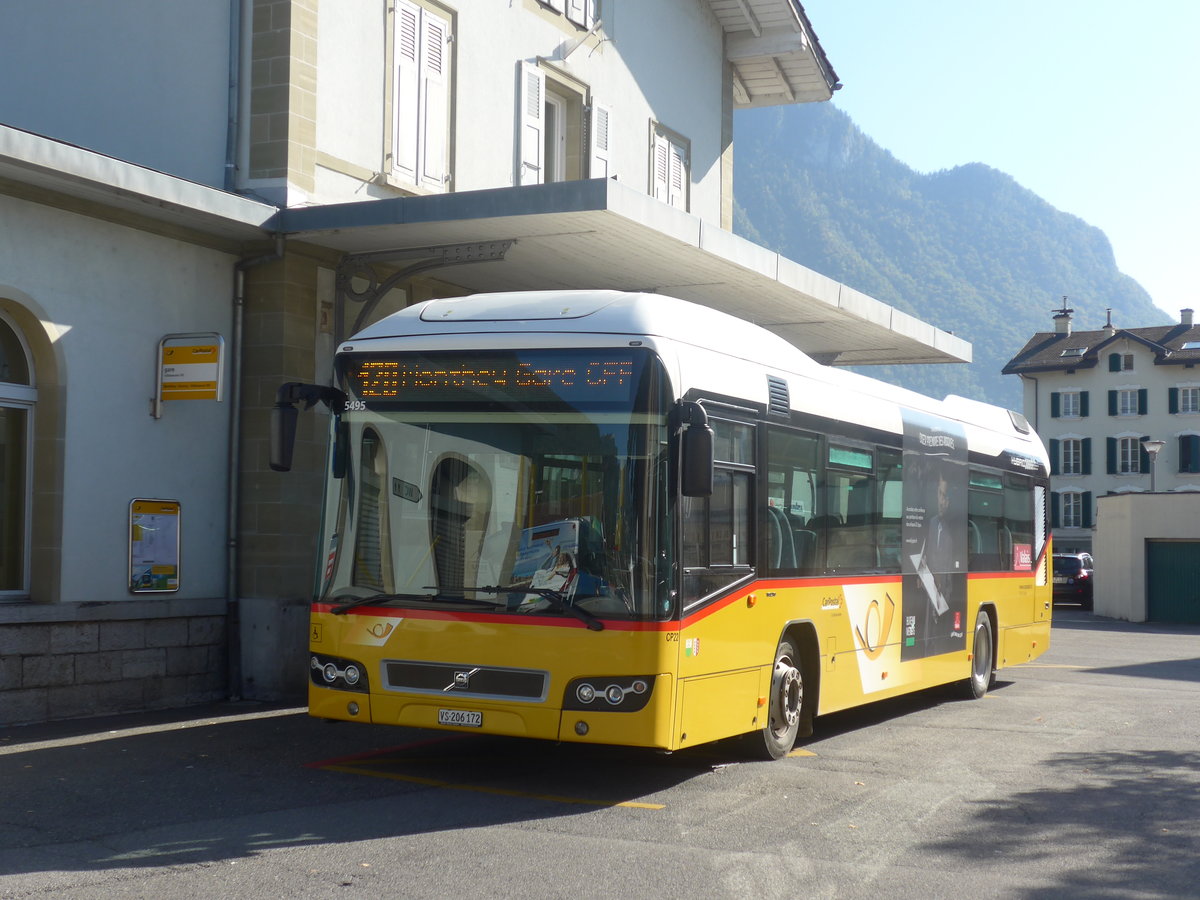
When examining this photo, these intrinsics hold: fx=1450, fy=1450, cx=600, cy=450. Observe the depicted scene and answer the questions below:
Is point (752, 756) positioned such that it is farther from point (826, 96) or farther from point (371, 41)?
point (826, 96)

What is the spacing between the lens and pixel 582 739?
326 inches

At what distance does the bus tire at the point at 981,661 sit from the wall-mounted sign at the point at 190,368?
7.86 metres

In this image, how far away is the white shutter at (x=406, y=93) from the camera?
50.5 ft

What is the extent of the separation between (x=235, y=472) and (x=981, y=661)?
308 inches

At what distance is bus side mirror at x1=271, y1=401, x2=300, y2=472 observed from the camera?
9.06 m

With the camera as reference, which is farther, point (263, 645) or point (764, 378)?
point (263, 645)

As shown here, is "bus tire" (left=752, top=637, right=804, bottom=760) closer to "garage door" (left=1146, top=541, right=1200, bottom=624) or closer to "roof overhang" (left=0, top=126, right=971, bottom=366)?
"roof overhang" (left=0, top=126, right=971, bottom=366)

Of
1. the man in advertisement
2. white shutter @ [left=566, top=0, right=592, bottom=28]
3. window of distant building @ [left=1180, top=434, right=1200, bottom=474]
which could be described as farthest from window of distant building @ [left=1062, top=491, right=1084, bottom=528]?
the man in advertisement

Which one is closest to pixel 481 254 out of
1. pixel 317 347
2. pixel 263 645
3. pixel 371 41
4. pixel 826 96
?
pixel 317 347

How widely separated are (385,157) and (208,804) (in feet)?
28.2

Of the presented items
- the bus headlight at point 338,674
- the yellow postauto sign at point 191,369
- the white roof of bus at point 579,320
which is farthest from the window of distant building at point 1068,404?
the bus headlight at point 338,674

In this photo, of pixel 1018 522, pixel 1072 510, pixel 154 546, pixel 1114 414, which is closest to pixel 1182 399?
pixel 1114 414

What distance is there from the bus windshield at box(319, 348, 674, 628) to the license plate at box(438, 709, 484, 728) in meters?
0.62

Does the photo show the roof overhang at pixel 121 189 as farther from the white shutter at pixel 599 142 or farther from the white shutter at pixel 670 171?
the white shutter at pixel 670 171
